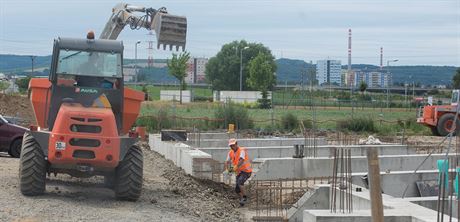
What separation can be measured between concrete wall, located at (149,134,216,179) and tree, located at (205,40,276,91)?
276ft

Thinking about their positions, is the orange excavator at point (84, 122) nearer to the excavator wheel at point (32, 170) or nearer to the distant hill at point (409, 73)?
the excavator wheel at point (32, 170)

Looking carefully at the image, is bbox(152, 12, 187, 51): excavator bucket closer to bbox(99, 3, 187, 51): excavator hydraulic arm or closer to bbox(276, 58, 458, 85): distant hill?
bbox(99, 3, 187, 51): excavator hydraulic arm

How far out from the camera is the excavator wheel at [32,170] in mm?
11133

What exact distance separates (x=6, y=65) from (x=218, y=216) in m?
112

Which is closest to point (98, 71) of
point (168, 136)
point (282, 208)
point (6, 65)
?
point (282, 208)

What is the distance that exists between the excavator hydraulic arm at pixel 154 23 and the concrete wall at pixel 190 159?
10.9 ft

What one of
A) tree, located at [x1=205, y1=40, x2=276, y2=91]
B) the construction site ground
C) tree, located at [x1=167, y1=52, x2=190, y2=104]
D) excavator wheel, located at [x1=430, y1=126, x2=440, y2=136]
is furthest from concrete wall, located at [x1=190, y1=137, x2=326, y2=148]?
tree, located at [x1=205, y1=40, x2=276, y2=91]

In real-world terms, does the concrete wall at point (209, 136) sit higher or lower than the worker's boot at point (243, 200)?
higher

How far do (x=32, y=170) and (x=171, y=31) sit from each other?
461 cm

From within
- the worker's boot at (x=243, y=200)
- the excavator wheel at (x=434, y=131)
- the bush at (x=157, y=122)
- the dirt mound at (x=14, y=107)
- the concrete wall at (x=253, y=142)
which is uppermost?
the dirt mound at (x=14, y=107)

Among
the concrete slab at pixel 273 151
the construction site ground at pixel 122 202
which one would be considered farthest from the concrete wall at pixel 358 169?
the construction site ground at pixel 122 202

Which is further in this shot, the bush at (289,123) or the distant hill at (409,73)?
the distant hill at (409,73)

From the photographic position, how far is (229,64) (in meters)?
107

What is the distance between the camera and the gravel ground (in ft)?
33.4
